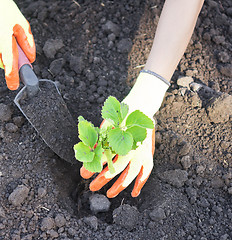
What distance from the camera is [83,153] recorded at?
1.77 m

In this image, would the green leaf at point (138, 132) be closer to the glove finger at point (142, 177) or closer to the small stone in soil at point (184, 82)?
the glove finger at point (142, 177)

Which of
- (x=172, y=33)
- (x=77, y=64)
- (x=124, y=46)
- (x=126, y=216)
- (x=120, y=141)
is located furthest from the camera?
(x=124, y=46)

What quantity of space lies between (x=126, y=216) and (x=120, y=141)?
63cm

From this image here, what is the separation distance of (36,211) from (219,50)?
206cm

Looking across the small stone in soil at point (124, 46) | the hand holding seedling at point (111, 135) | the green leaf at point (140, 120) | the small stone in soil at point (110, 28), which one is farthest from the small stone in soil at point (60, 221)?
the small stone in soil at point (110, 28)

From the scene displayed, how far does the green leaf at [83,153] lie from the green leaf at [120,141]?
130 mm

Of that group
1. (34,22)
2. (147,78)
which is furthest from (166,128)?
(34,22)

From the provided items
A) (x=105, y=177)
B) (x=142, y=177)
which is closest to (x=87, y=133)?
(x=105, y=177)

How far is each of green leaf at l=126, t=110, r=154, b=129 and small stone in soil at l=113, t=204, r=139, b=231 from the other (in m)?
0.64

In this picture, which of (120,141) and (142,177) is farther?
(142,177)

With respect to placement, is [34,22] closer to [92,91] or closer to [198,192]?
[92,91]

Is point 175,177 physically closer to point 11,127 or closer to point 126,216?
point 126,216

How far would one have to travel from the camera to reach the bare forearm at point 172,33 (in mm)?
2311

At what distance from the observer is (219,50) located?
302 centimetres
